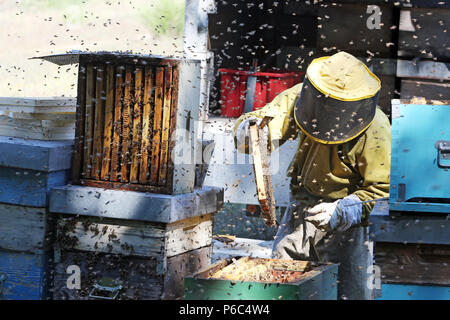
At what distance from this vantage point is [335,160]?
2.85 metres

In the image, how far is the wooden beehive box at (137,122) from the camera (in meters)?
2.21

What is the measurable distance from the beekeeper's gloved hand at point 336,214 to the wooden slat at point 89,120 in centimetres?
92

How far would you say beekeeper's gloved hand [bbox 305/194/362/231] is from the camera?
2592mm

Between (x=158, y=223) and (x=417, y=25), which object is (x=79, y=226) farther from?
(x=417, y=25)

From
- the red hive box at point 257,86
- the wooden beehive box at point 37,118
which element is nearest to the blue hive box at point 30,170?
the wooden beehive box at point 37,118

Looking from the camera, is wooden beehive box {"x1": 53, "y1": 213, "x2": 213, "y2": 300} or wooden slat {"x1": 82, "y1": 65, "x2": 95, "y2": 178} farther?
wooden slat {"x1": 82, "y1": 65, "x2": 95, "y2": 178}

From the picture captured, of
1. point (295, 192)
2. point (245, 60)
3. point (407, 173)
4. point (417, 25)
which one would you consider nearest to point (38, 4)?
point (245, 60)

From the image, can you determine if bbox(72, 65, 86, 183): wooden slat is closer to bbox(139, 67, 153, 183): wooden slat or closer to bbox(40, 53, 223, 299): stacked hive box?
bbox(40, 53, 223, 299): stacked hive box

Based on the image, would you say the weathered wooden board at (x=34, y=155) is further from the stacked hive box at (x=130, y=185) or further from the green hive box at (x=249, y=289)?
the green hive box at (x=249, y=289)

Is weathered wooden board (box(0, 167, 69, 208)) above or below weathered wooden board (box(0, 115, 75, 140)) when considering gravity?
below

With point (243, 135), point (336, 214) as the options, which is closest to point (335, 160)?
point (336, 214)

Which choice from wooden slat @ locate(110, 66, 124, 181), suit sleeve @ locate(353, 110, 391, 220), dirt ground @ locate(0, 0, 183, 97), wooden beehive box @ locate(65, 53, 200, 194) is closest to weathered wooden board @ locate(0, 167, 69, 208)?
wooden beehive box @ locate(65, 53, 200, 194)

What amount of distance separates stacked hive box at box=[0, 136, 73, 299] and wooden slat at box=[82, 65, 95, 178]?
86mm

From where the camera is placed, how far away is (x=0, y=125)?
2.48m
